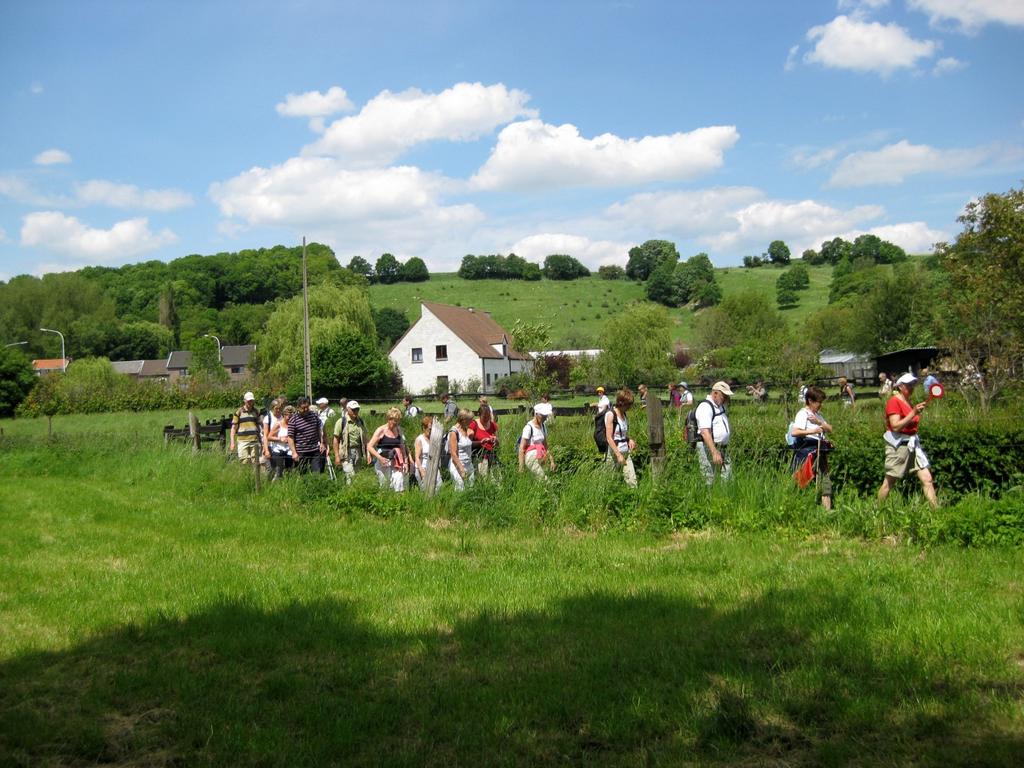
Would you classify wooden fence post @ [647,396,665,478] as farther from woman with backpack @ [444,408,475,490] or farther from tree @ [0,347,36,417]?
tree @ [0,347,36,417]

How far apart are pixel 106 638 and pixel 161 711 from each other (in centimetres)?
157

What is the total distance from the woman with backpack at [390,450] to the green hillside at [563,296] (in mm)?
88140

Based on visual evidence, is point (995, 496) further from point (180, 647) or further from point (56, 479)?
point (56, 479)

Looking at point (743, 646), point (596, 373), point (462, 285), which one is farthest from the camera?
point (462, 285)

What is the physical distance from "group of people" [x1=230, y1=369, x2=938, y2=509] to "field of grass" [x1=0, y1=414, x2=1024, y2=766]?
4.40 feet

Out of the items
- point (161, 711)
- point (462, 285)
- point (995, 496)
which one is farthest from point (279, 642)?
point (462, 285)

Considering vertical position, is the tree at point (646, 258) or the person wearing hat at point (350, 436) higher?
the tree at point (646, 258)

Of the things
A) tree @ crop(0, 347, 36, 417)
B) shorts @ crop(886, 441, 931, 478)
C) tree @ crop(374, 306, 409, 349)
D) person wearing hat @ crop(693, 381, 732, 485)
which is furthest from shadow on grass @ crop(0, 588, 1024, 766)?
tree @ crop(374, 306, 409, 349)

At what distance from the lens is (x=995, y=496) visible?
32.0 ft

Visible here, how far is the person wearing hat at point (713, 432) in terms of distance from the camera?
10352 millimetres

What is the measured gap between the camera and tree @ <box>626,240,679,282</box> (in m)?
156

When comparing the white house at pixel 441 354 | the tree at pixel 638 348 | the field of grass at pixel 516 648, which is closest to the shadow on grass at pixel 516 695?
the field of grass at pixel 516 648

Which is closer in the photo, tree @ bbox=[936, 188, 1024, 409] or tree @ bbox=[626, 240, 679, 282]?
tree @ bbox=[936, 188, 1024, 409]

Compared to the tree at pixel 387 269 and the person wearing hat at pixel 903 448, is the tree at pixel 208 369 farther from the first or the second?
the tree at pixel 387 269
